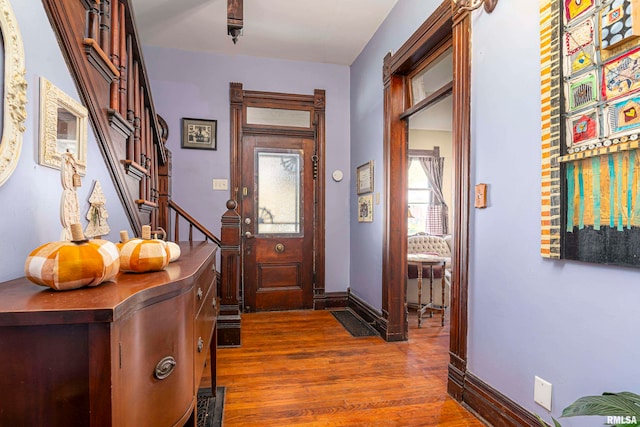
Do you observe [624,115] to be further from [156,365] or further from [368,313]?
[368,313]

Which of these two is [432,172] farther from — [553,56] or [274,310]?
[553,56]

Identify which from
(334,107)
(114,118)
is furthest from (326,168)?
(114,118)

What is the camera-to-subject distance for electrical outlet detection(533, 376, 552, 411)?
1.51 m

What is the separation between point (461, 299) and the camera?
83.2 inches

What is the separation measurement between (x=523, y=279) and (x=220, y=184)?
128 inches

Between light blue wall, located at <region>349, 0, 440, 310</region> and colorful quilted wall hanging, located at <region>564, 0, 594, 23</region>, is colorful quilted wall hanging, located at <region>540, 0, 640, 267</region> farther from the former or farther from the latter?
light blue wall, located at <region>349, 0, 440, 310</region>

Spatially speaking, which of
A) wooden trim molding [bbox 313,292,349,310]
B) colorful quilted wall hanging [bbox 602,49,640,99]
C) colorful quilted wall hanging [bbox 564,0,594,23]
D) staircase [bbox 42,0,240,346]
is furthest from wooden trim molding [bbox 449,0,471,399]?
wooden trim molding [bbox 313,292,349,310]

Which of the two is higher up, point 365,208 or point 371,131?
point 371,131

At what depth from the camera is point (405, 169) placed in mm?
3246

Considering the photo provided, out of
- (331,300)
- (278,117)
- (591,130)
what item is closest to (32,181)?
(591,130)

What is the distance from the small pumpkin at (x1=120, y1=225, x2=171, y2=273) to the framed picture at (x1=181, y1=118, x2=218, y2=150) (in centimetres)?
303

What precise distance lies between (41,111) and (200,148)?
9.44 feet

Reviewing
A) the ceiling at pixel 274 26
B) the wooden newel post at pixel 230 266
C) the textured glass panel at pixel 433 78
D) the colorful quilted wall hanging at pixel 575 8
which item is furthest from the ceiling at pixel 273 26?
the colorful quilted wall hanging at pixel 575 8

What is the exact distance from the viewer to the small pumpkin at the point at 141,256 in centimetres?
112
